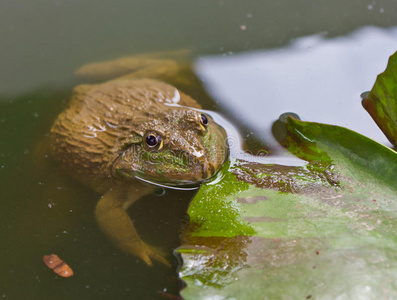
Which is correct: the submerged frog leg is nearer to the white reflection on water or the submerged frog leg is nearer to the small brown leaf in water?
the small brown leaf in water

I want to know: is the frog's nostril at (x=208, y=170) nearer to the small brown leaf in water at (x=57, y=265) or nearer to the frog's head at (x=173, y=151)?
the frog's head at (x=173, y=151)

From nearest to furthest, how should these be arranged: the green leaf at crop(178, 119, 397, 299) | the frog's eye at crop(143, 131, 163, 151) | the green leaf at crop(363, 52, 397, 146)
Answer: the green leaf at crop(178, 119, 397, 299), the green leaf at crop(363, 52, 397, 146), the frog's eye at crop(143, 131, 163, 151)

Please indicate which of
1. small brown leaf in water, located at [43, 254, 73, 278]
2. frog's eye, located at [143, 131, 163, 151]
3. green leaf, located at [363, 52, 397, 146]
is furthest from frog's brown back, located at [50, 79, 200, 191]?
green leaf, located at [363, 52, 397, 146]

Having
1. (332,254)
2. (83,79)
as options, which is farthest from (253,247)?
(83,79)

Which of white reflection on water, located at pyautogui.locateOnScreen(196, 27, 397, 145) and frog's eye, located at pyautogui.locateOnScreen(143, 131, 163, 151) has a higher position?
white reflection on water, located at pyautogui.locateOnScreen(196, 27, 397, 145)

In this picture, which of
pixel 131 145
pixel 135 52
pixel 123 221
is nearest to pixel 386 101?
pixel 131 145

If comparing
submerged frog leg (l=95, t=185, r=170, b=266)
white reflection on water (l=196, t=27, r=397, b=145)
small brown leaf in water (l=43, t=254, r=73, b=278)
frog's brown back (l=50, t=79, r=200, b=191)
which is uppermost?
white reflection on water (l=196, t=27, r=397, b=145)

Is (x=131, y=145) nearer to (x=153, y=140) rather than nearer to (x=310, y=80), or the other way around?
(x=153, y=140)

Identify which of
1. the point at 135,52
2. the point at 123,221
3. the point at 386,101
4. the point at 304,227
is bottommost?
the point at 123,221
